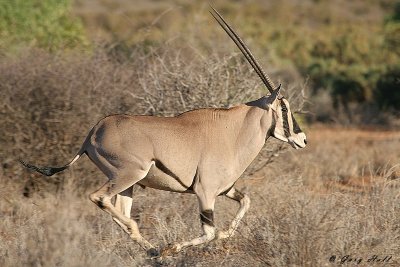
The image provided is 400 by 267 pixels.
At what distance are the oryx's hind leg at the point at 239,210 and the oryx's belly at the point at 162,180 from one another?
21.9 inches

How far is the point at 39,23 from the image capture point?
→ 578 inches

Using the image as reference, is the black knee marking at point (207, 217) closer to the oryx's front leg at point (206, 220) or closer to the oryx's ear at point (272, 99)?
the oryx's front leg at point (206, 220)

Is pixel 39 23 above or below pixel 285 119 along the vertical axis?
below

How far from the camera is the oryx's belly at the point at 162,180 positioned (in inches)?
340

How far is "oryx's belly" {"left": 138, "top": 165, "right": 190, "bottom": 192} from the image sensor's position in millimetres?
8641

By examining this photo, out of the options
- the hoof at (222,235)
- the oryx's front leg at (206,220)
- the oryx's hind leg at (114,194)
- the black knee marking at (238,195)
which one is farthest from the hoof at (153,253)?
the black knee marking at (238,195)

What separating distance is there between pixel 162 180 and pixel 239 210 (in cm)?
91

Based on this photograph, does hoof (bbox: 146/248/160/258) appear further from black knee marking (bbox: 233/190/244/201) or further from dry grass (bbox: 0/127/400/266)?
black knee marking (bbox: 233/190/244/201)

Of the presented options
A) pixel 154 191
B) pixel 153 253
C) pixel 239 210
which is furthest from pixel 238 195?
pixel 154 191

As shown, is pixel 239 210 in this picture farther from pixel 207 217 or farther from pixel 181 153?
pixel 181 153

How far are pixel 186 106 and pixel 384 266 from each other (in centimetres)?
404

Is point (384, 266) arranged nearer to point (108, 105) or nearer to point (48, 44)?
point (108, 105)

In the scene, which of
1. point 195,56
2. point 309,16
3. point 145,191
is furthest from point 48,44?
point 309,16

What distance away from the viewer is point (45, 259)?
6.84 m
